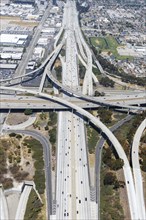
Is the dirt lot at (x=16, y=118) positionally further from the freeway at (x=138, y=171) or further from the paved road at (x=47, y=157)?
the freeway at (x=138, y=171)

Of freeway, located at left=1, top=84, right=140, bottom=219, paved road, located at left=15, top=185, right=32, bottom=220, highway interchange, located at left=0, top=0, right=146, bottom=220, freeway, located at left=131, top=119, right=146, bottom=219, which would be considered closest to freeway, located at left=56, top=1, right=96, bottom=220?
highway interchange, located at left=0, top=0, right=146, bottom=220

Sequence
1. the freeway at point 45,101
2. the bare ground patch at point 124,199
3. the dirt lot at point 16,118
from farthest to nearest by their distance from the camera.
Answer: the freeway at point 45,101 < the dirt lot at point 16,118 < the bare ground patch at point 124,199

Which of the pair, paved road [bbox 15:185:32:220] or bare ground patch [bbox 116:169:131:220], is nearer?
paved road [bbox 15:185:32:220]

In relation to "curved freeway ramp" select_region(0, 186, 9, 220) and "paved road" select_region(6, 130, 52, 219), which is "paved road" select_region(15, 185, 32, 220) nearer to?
"curved freeway ramp" select_region(0, 186, 9, 220)

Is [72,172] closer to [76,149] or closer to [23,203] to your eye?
[76,149]

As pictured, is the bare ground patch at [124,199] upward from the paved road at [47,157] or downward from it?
downward

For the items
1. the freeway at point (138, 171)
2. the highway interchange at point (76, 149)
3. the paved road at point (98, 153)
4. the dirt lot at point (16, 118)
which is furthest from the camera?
the dirt lot at point (16, 118)

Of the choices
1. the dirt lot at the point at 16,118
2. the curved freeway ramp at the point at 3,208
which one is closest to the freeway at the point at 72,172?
the curved freeway ramp at the point at 3,208

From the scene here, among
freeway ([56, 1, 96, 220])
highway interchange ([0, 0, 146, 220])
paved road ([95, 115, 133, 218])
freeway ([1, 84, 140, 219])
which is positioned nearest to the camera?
freeway ([56, 1, 96, 220])

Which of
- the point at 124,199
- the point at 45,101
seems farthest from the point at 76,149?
the point at 45,101
